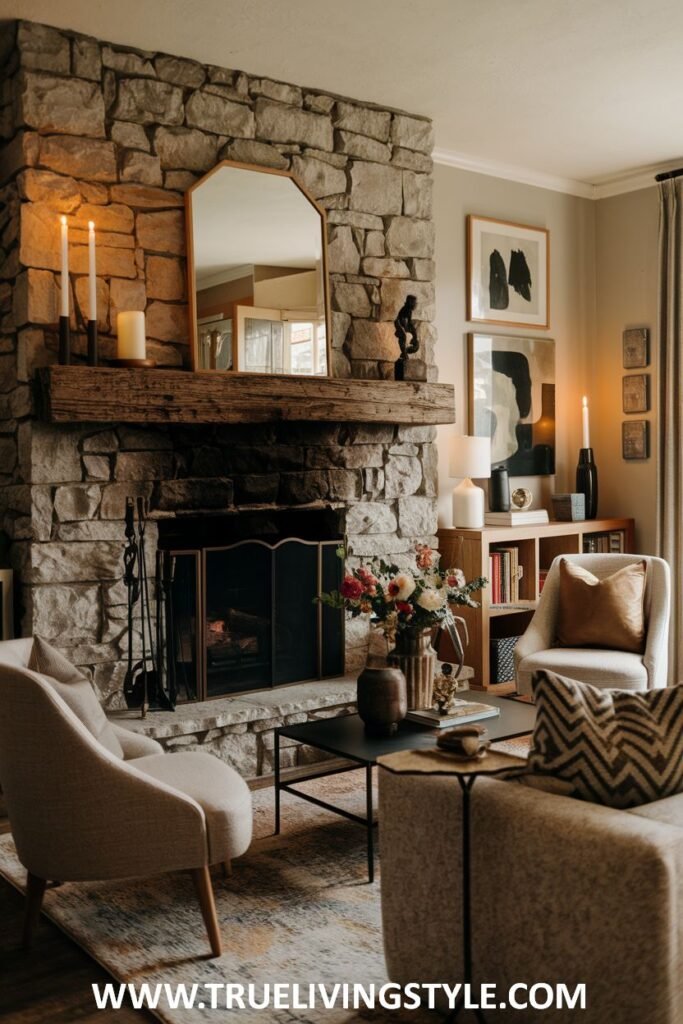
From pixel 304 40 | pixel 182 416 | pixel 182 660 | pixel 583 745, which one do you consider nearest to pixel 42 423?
pixel 182 416

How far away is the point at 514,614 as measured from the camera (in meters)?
5.45

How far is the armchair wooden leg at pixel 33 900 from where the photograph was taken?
8.76ft

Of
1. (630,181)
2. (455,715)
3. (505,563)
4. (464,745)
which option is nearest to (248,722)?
(455,715)

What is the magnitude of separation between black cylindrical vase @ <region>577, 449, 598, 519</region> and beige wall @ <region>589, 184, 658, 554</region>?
276 mm

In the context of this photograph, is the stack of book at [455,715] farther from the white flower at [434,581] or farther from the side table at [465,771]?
the side table at [465,771]

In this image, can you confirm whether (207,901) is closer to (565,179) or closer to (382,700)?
(382,700)

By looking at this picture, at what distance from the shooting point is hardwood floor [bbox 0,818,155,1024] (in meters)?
2.33

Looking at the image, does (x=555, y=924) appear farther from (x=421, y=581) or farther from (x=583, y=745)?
(x=421, y=581)

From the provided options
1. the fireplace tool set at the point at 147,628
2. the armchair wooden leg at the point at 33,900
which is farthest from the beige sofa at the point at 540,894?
the fireplace tool set at the point at 147,628

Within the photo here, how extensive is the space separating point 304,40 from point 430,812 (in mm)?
3020

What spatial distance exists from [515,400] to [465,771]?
3894mm

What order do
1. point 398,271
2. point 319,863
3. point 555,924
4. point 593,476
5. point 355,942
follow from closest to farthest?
point 555,924
point 355,942
point 319,863
point 398,271
point 593,476

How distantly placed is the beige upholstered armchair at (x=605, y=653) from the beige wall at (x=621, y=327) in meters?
1.31

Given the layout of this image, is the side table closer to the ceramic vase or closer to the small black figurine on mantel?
the ceramic vase
